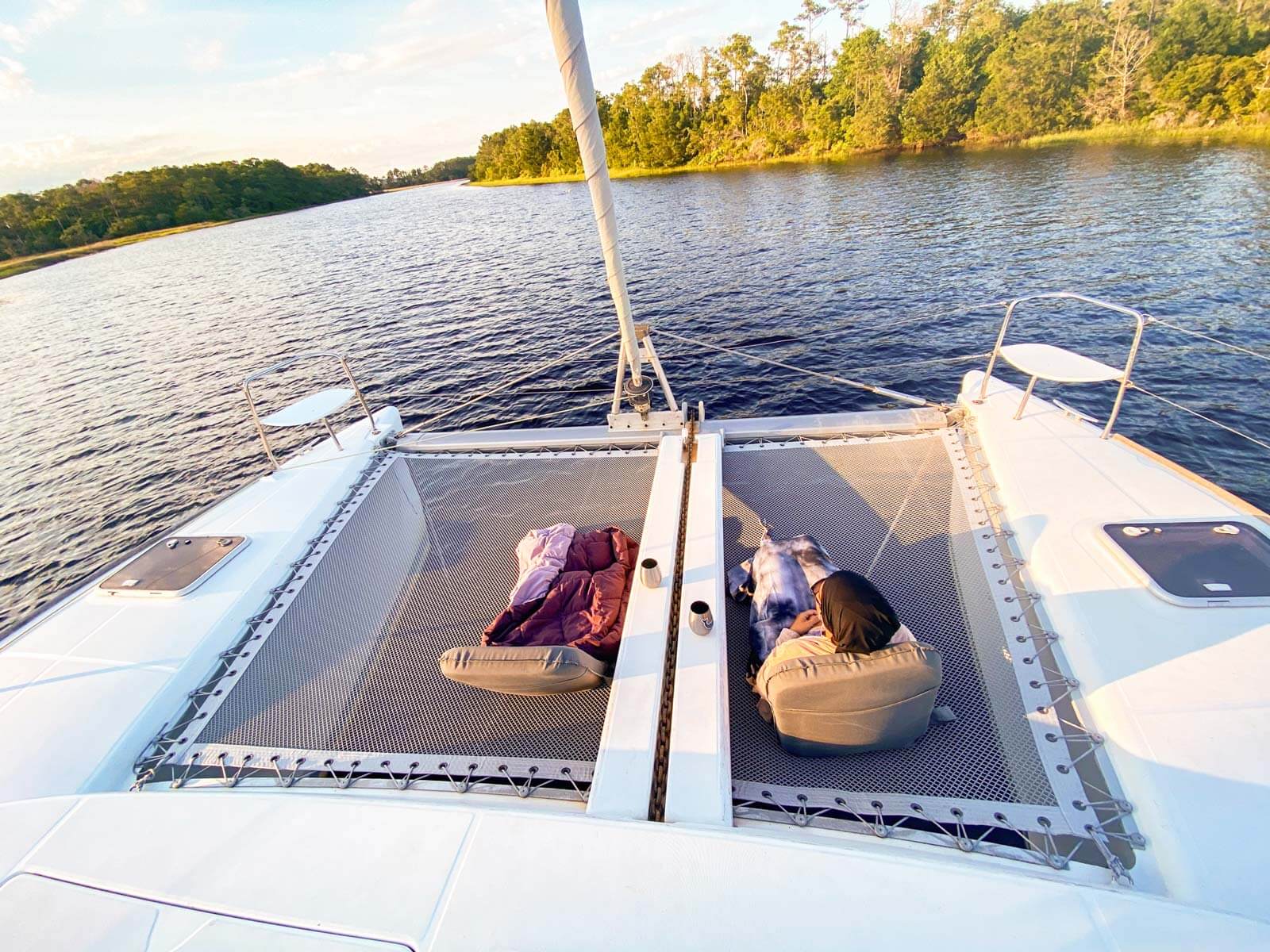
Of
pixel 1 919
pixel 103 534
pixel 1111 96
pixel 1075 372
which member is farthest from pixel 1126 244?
pixel 1111 96

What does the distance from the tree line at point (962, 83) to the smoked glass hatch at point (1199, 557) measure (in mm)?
42294

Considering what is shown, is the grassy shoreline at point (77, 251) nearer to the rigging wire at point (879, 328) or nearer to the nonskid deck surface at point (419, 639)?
the rigging wire at point (879, 328)

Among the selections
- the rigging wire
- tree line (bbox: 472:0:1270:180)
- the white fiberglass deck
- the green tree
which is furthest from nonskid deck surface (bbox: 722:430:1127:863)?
the green tree

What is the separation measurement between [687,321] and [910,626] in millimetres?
12260

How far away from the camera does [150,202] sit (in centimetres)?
6656

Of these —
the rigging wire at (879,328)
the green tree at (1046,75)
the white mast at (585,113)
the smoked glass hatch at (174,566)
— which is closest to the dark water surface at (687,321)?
the rigging wire at (879,328)

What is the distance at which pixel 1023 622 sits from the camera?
8.06 ft

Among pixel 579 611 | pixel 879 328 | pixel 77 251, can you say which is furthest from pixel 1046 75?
pixel 77 251

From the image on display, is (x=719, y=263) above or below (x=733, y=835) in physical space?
below

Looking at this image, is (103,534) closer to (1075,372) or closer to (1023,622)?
(1023,622)

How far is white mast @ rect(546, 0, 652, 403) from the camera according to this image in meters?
2.23

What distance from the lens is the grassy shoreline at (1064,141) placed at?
2669 cm

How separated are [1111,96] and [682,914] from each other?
52425 millimetres

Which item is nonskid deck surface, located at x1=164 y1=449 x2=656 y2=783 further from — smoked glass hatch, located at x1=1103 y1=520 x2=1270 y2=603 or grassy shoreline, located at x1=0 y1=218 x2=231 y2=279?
grassy shoreline, located at x1=0 y1=218 x2=231 y2=279
